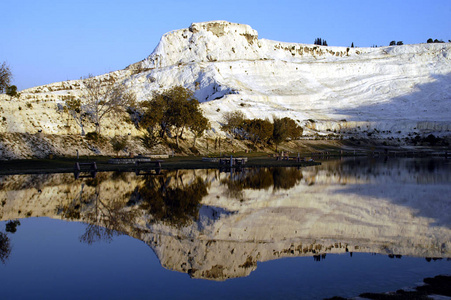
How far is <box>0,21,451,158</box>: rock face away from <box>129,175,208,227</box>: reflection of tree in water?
5806 cm

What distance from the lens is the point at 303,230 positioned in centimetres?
1638

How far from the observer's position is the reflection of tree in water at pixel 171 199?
1800 cm

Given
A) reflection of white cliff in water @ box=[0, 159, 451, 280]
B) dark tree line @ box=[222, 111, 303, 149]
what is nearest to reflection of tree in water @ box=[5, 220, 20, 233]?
reflection of white cliff in water @ box=[0, 159, 451, 280]

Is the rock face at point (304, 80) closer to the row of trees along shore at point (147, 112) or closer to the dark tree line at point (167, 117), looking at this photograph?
the row of trees along shore at point (147, 112)

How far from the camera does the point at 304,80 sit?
13550 centimetres

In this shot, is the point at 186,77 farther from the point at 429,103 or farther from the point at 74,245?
the point at 74,245

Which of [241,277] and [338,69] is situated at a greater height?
[338,69]

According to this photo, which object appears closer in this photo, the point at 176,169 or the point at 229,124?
the point at 176,169

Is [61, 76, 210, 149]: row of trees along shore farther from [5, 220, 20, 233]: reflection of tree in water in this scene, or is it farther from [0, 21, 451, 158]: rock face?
[5, 220, 20, 233]: reflection of tree in water

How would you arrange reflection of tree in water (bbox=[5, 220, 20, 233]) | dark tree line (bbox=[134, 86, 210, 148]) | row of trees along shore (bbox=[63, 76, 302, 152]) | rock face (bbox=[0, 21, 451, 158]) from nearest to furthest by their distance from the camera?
reflection of tree in water (bbox=[5, 220, 20, 233]) < row of trees along shore (bbox=[63, 76, 302, 152]) < dark tree line (bbox=[134, 86, 210, 148]) < rock face (bbox=[0, 21, 451, 158])

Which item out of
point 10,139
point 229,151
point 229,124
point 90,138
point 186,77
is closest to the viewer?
point 10,139

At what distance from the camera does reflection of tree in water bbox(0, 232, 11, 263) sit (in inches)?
518

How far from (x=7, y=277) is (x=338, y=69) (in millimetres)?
141158

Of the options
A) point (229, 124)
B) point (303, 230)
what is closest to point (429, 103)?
point (229, 124)
